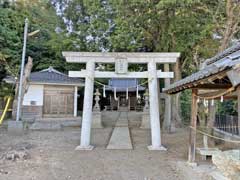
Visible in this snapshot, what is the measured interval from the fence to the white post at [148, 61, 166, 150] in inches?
122

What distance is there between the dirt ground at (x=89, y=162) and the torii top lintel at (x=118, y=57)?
3288mm

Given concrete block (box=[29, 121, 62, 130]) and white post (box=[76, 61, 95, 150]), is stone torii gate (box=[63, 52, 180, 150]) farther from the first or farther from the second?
concrete block (box=[29, 121, 62, 130])

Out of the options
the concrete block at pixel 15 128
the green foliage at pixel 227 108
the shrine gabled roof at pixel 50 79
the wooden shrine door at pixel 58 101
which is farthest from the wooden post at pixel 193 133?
the wooden shrine door at pixel 58 101

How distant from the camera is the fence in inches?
408

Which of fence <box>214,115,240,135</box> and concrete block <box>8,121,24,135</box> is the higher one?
fence <box>214,115,240,135</box>

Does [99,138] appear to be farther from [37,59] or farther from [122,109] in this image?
[122,109]

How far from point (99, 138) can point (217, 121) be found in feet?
18.7

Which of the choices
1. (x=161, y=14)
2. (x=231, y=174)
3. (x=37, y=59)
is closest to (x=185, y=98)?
(x=161, y=14)

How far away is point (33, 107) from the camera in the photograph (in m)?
18.2

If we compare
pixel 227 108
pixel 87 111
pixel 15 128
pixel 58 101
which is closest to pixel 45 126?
pixel 15 128

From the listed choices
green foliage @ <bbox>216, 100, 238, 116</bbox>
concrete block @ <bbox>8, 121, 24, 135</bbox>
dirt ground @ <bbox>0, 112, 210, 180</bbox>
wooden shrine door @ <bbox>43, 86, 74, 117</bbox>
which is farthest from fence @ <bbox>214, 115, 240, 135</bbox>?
wooden shrine door @ <bbox>43, 86, 74, 117</bbox>

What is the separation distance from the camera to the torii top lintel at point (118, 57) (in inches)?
392

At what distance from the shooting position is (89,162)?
7441mm

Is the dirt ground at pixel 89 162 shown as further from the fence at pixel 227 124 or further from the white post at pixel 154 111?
the fence at pixel 227 124
